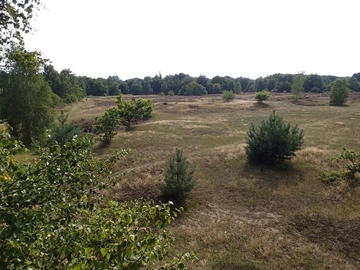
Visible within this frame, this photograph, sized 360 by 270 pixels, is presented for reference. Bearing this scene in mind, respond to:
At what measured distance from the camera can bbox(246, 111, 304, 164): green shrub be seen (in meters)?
22.3

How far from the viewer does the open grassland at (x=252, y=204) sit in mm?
11680

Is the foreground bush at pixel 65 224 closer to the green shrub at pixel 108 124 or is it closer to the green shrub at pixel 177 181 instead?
the green shrub at pixel 177 181

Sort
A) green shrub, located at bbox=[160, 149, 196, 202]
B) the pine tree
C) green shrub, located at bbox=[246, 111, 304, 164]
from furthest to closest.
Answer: the pine tree < green shrub, located at bbox=[246, 111, 304, 164] < green shrub, located at bbox=[160, 149, 196, 202]

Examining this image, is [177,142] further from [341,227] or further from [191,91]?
[191,91]

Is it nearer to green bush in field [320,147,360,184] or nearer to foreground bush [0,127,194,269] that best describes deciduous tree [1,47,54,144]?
foreground bush [0,127,194,269]

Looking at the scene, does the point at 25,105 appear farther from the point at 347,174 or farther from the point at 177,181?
the point at 347,174

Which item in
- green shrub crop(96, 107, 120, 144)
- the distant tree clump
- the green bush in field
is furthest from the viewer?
the distant tree clump

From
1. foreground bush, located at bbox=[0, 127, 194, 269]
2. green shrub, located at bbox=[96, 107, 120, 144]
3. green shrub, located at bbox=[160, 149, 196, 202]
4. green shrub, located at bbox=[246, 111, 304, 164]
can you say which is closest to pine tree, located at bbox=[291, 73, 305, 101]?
green shrub, located at bbox=[246, 111, 304, 164]

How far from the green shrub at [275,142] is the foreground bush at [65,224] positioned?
20.2 metres

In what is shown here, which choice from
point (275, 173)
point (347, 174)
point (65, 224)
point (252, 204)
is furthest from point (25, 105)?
point (347, 174)

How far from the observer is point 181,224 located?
14734 millimetres

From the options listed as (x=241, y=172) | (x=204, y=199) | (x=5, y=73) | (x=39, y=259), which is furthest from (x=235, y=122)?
(x=39, y=259)

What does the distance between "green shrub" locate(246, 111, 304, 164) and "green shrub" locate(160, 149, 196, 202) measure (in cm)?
880

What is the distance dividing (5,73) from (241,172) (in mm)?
32586
